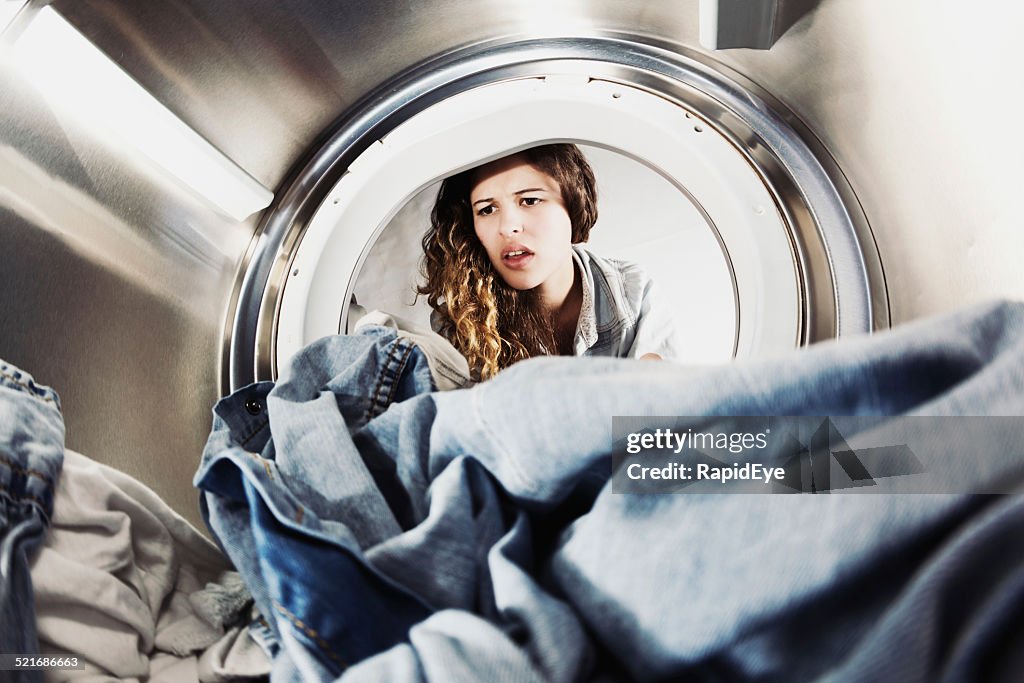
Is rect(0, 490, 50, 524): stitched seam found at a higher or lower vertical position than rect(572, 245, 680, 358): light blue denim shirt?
lower

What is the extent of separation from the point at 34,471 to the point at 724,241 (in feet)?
2.40

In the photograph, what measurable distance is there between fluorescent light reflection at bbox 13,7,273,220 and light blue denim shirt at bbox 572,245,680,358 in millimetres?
453

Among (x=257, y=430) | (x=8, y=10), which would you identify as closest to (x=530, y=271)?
(x=257, y=430)

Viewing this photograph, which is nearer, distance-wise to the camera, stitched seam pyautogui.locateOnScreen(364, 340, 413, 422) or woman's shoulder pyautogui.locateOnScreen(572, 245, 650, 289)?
stitched seam pyautogui.locateOnScreen(364, 340, 413, 422)

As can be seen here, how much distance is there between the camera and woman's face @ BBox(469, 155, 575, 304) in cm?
107

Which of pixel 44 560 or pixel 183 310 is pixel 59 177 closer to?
pixel 183 310

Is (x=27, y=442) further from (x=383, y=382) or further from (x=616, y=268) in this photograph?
(x=616, y=268)

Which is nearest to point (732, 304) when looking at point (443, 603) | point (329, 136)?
point (329, 136)

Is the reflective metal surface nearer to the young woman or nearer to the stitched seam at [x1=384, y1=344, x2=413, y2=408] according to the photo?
the young woman

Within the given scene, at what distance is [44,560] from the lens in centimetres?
49

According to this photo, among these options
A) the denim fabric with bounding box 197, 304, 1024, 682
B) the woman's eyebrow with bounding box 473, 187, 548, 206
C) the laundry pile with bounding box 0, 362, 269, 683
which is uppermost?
the woman's eyebrow with bounding box 473, 187, 548, 206
